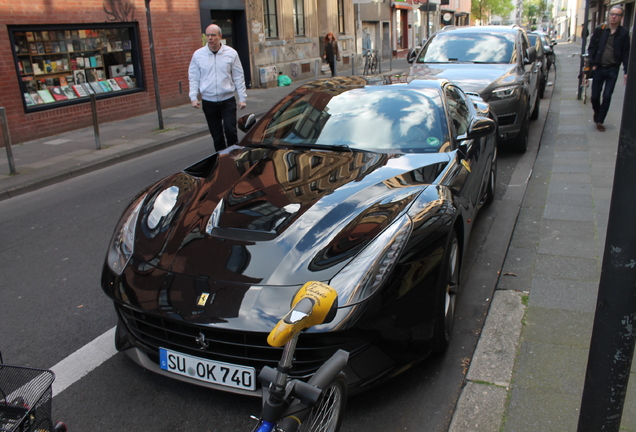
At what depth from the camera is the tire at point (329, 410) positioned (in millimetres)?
2146

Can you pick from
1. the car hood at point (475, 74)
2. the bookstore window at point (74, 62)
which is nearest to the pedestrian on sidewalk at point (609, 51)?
the car hood at point (475, 74)

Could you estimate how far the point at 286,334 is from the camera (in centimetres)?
174

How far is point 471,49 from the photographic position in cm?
973

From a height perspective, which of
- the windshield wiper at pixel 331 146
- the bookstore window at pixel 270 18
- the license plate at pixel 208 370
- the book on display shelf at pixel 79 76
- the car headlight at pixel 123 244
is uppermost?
the bookstore window at pixel 270 18

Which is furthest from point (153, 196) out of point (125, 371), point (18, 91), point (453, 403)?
point (18, 91)

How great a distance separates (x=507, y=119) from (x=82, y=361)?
669cm

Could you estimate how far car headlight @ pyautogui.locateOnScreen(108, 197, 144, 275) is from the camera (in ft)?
10.2

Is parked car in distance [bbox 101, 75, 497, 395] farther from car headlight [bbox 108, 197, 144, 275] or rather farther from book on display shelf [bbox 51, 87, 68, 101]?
book on display shelf [bbox 51, 87, 68, 101]

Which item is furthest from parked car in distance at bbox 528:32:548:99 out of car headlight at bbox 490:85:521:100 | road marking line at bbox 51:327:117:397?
road marking line at bbox 51:327:117:397

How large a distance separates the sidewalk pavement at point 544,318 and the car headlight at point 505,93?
1.39 meters

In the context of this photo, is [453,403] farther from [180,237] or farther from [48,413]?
[48,413]

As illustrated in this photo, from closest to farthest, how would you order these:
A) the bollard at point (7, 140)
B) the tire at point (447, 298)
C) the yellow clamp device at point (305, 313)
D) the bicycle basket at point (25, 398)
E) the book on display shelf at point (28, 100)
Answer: the yellow clamp device at point (305, 313)
the bicycle basket at point (25, 398)
the tire at point (447, 298)
the bollard at point (7, 140)
the book on display shelf at point (28, 100)

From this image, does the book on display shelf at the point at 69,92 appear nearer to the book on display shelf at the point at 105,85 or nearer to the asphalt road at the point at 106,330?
the book on display shelf at the point at 105,85

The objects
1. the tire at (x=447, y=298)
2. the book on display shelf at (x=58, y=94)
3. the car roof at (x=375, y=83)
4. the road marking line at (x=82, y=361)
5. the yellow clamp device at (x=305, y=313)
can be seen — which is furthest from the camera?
the book on display shelf at (x=58, y=94)
